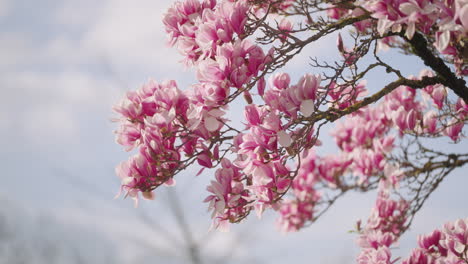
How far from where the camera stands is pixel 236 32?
108 inches

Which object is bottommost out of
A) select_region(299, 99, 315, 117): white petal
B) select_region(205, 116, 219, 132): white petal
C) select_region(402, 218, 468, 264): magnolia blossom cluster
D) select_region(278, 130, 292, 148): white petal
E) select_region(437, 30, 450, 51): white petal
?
select_region(402, 218, 468, 264): magnolia blossom cluster

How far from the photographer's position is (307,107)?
96.8 inches

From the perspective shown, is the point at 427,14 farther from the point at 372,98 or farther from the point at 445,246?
the point at 445,246

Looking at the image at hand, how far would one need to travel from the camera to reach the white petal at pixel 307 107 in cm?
244

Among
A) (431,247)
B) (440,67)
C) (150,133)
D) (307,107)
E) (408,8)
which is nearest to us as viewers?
(408,8)

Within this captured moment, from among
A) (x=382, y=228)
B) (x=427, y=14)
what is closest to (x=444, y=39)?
(x=427, y=14)

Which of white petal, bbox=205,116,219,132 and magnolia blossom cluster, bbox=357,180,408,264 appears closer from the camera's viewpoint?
white petal, bbox=205,116,219,132

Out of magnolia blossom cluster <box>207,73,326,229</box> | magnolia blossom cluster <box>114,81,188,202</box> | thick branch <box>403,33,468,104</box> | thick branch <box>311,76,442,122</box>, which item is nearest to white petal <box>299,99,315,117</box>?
magnolia blossom cluster <box>207,73,326,229</box>

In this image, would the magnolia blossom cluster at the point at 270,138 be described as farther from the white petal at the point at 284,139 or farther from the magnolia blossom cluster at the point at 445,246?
the magnolia blossom cluster at the point at 445,246

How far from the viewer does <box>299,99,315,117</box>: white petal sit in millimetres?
2438

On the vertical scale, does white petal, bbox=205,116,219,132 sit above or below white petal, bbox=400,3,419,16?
above

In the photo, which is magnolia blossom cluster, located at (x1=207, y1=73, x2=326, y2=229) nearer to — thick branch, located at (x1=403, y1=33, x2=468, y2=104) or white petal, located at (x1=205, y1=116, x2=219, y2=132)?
white petal, located at (x1=205, y1=116, x2=219, y2=132)

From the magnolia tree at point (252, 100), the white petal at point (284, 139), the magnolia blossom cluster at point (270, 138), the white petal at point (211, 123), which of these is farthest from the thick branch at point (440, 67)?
the white petal at point (211, 123)

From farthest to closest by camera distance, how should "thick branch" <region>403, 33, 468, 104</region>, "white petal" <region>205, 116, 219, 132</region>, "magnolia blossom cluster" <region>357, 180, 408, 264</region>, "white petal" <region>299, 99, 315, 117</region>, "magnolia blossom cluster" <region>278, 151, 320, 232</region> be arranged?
"magnolia blossom cluster" <region>278, 151, 320, 232</region> → "magnolia blossom cluster" <region>357, 180, 408, 264</region> → "thick branch" <region>403, 33, 468, 104</region> → "white petal" <region>205, 116, 219, 132</region> → "white petal" <region>299, 99, 315, 117</region>
